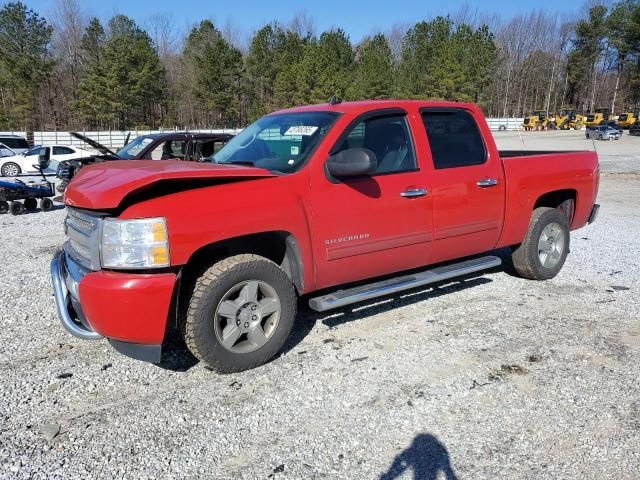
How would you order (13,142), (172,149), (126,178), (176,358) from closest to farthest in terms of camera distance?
(126,178) < (176,358) < (172,149) < (13,142)

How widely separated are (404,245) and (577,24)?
321ft

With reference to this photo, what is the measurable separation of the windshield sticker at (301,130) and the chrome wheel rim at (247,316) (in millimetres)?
1339

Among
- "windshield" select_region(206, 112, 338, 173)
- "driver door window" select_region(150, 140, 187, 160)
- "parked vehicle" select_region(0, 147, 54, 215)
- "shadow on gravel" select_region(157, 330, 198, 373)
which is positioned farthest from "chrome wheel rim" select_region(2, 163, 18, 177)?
"shadow on gravel" select_region(157, 330, 198, 373)

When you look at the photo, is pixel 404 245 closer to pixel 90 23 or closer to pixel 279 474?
pixel 279 474

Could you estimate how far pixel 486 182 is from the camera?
4.93 metres

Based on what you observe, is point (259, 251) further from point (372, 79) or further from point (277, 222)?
point (372, 79)

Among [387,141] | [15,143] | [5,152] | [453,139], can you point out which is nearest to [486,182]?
[453,139]

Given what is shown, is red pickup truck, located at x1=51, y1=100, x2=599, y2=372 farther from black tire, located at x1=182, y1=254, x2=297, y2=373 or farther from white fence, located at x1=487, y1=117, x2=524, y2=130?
white fence, located at x1=487, y1=117, x2=524, y2=130

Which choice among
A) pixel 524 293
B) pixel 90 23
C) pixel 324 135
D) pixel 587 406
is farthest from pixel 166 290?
pixel 90 23

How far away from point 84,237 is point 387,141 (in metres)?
2.52

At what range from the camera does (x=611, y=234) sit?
8.50 metres

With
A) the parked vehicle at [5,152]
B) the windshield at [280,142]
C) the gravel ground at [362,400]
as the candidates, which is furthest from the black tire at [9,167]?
the windshield at [280,142]

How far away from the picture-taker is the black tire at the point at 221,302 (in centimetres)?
347

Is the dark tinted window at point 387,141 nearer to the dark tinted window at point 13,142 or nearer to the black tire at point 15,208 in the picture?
the black tire at point 15,208
